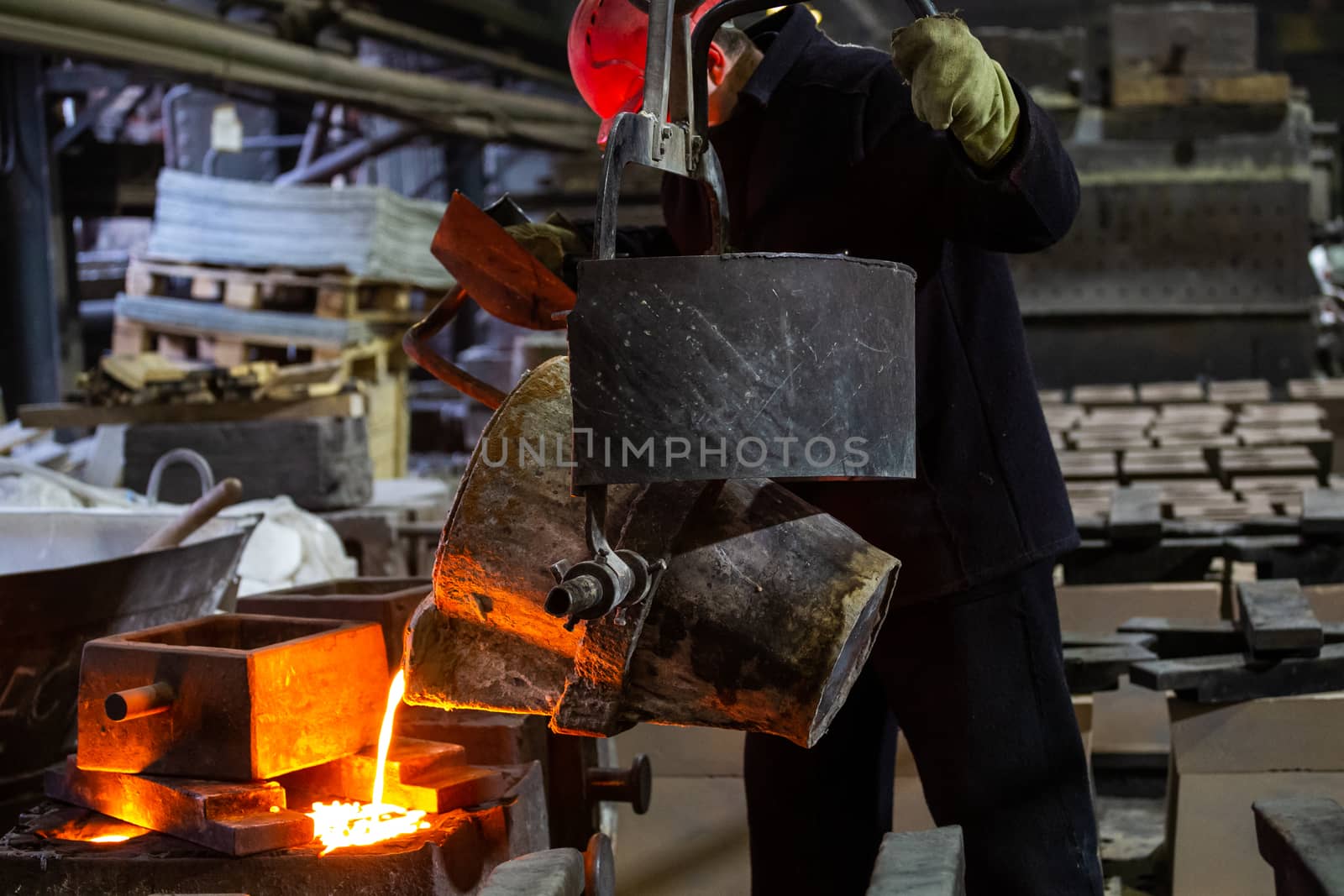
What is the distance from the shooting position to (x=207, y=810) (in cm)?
184

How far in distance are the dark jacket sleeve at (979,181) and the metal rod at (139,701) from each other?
1.31 m

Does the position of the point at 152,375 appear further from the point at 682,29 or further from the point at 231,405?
the point at 682,29

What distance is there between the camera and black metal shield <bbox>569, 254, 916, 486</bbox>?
4.42 ft

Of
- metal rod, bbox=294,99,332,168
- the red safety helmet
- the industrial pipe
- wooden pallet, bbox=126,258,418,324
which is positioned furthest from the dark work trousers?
metal rod, bbox=294,99,332,168

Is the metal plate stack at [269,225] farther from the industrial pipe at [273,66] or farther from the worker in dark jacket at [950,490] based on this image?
the worker in dark jacket at [950,490]

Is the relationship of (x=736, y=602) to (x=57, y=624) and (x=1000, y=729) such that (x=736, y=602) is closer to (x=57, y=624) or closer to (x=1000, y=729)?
(x=1000, y=729)

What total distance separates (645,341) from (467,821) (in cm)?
89

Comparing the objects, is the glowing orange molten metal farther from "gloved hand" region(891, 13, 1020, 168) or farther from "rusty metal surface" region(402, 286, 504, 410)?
"gloved hand" region(891, 13, 1020, 168)

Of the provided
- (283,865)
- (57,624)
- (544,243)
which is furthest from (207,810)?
(544,243)

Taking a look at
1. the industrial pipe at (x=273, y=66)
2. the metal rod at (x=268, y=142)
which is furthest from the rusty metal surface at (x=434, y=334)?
the metal rod at (x=268, y=142)

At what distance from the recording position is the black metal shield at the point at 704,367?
4.42ft

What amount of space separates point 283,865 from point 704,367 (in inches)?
38.4

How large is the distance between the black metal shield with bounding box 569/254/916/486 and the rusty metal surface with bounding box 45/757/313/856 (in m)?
0.81

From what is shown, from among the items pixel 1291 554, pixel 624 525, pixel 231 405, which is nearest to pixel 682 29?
pixel 624 525
